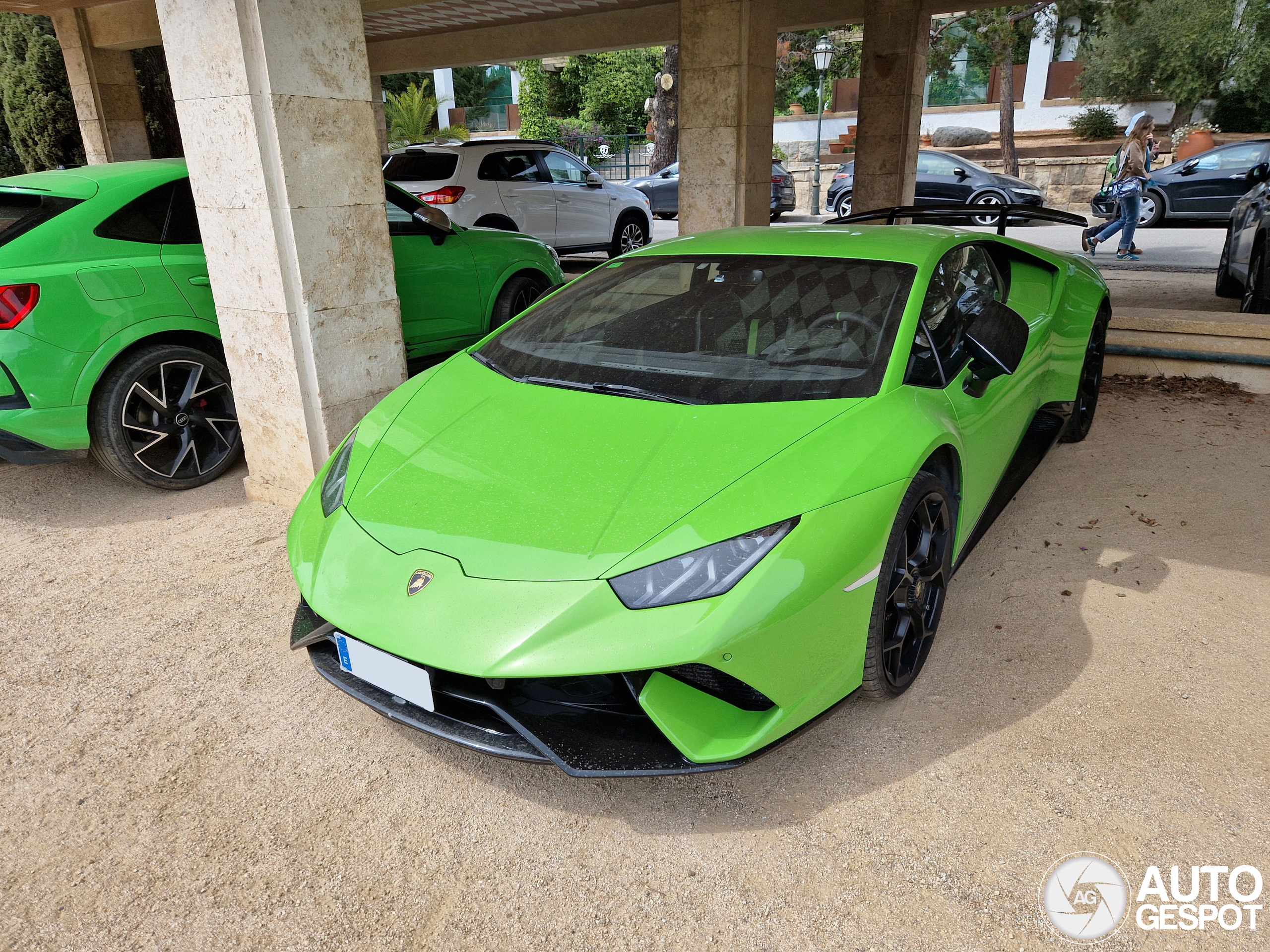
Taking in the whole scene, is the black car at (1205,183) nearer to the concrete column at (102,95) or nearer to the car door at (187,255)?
the car door at (187,255)

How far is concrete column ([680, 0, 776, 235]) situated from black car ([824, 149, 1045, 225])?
8.59m

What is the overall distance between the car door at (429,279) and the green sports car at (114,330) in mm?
1185

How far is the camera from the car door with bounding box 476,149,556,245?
1070cm

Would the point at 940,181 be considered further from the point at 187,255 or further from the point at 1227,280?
the point at 187,255

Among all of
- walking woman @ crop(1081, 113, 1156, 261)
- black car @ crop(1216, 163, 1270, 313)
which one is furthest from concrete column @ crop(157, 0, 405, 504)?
walking woman @ crop(1081, 113, 1156, 261)

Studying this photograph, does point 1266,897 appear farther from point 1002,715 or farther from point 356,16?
point 356,16

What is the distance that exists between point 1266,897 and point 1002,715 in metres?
0.78

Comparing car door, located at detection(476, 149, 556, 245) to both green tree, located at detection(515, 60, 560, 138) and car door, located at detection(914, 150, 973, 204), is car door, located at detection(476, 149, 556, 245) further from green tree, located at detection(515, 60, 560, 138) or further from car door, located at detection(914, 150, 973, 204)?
green tree, located at detection(515, 60, 560, 138)

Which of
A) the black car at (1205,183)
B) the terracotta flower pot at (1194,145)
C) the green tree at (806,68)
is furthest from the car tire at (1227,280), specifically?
the green tree at (806,68)

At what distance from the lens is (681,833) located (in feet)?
7.60

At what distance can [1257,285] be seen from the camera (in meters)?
7.07

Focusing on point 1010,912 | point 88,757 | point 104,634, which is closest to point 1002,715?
point 1010,912

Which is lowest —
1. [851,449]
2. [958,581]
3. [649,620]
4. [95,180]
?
[958,581]

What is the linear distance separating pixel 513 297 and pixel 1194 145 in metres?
23.3
